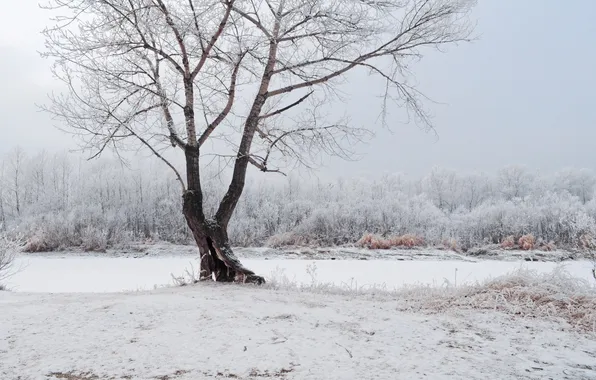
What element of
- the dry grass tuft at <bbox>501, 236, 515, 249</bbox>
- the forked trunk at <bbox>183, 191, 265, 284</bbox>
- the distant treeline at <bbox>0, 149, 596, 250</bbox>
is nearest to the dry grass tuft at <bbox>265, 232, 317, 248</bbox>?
the distant treeline at <bbox>0, 149, 596, 250</bbox>

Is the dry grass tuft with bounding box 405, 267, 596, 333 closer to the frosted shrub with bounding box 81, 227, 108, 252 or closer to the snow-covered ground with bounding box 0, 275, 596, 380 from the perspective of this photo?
the snow-covered ground with bounding box 0, 275, 596, 380

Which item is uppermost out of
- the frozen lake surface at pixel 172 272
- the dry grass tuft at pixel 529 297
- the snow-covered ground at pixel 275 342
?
the dry grass tuft at pixel 529 297

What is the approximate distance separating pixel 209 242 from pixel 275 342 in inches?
159

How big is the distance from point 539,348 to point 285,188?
30.7m

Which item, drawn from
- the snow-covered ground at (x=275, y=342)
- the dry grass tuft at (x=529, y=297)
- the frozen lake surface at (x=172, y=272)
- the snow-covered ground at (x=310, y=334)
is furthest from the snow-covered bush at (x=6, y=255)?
the dry grass tuft at (x=529, y=297)

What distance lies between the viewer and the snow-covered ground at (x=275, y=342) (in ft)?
10.4

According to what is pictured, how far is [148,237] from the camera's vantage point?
27609 mm

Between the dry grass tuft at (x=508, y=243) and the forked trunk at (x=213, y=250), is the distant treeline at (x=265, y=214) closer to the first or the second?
the dry grass tuft at (x=508, y=243)

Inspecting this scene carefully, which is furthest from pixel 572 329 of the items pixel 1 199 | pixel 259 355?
pixel 1 199

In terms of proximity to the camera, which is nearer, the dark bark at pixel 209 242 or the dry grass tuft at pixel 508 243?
the dark bark at pixel 209 242

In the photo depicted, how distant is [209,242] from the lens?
7.50 meters

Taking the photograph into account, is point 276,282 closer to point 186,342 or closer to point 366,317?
point 366,317

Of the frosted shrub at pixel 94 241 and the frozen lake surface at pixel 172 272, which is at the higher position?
the frosted shrub at pixel 94 241

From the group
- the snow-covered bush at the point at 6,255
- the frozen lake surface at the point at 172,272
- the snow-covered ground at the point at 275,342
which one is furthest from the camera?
the frozen lake surface at the point at 172,272
